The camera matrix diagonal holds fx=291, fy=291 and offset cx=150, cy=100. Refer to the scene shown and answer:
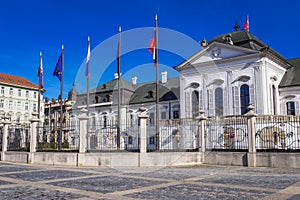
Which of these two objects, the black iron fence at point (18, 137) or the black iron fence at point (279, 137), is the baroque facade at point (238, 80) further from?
the black iron fence at point (18, 137)

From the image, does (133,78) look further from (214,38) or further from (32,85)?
(32,85)

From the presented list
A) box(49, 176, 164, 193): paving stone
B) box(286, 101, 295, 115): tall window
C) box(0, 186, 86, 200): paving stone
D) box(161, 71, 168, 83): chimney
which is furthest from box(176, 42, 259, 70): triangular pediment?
box(0, 186, 86, 200): paving stone

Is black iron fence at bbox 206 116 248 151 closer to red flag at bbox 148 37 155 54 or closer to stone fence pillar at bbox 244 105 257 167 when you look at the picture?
stone fence pillar at bbox 244 105 257 167

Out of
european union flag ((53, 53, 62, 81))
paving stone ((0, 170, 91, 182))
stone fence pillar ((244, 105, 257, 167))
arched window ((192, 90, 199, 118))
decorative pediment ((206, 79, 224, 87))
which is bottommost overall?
paving stone ((0, 170, 91, 182))

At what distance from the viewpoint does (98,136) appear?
15047 millimetres

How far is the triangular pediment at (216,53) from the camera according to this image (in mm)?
31250

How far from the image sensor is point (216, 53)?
33094mm

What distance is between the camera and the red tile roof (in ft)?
212

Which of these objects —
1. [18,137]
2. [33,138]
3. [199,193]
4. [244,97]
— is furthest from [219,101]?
[199,193]

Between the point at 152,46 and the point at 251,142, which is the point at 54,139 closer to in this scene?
the point at 152,46

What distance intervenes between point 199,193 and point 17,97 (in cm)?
6643

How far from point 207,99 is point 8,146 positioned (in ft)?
70.0

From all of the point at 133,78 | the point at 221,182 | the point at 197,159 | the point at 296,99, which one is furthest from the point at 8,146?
the point at 133,78

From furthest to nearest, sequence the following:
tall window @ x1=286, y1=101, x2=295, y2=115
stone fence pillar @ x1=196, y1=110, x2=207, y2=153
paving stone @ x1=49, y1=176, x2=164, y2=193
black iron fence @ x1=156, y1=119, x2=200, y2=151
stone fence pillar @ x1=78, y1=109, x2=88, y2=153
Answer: tall window @ x1=286, y1=101, x2=295, y2=115
black iron fence @ x1=156, y1=119, x2=200, y2=151
stone fence pillar @ x1=196, y1=110, x2=207, y2=153
stone fence pillar @ x1=78, y1=109, x2=88, y2=153
paving stone @ x1=49, y1=176, x2=164, y2=193
